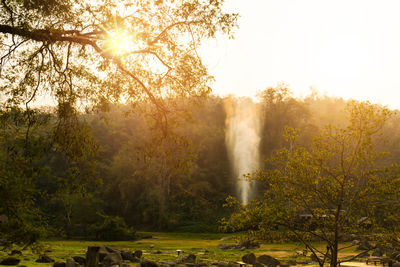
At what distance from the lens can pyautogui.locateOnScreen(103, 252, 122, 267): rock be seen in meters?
15.1

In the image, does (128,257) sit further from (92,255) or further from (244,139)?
(244,139)

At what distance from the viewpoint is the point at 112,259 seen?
15.4 metres

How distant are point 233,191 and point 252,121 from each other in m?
12.2

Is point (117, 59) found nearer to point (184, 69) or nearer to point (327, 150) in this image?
point (184, 69)

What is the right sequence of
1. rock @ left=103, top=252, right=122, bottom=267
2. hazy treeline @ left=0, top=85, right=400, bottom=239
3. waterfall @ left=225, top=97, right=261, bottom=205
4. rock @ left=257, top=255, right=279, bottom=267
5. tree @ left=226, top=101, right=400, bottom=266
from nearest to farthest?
tree @ left=226, top=101, right=400, bottom=266 → rock @ left=103, top=252, right=122, bottom=267 → rock @ left=257, top=255, right=279, bottom=267 → hazy treeline @ left=0, top=85, right=400, bottom=239 → waterfall @ left=225, top=97, right=261, bottom=205

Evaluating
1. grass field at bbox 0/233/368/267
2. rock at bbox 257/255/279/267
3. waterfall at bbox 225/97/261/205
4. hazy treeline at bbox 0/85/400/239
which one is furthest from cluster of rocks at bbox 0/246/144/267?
waterfall at bbox 225/97/261/205

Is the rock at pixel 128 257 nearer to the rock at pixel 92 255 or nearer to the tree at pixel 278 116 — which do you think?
the rock at pixel 92 255

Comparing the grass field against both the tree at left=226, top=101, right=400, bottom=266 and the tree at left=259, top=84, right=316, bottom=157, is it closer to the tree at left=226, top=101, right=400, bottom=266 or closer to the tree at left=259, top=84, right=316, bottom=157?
the tree at left=226, top=101, right=400, bottom=266

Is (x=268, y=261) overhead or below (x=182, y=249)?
overhead

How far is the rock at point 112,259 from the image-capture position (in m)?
15.1

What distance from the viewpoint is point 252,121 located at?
5778 centimetres

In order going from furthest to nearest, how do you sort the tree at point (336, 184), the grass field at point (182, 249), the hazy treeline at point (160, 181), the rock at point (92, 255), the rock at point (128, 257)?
the hazy treeline at point (160, 181)
the grass field at point (182, 249)
the rock at point (128, 257)
the rock at point (92, 255)
the tree at point (336, 184)

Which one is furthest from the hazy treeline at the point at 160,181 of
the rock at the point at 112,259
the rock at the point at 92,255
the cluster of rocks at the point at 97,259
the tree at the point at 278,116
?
the rock at the point at 92,255

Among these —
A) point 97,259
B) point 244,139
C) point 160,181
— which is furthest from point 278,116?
point 97,259
